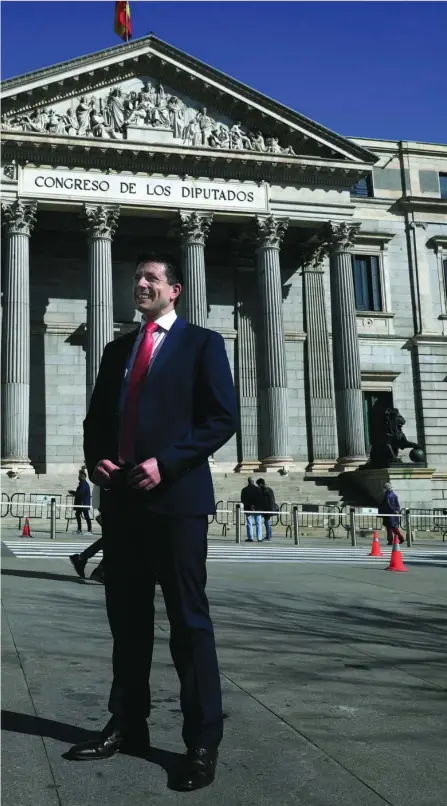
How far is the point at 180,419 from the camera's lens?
3.89 m

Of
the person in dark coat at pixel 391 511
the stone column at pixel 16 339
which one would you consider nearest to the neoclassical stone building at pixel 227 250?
the stone column at pixel 16 339

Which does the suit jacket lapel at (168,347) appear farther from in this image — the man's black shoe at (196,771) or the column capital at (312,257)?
the column capital at (312,257)

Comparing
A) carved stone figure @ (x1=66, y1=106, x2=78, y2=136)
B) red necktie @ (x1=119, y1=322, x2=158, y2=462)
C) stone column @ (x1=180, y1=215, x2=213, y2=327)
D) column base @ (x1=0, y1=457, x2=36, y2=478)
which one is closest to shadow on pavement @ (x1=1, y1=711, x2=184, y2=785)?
red necktie @ (x1=119, y1=322, x2=158, y2=462)

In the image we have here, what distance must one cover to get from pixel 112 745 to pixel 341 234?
33784 mm

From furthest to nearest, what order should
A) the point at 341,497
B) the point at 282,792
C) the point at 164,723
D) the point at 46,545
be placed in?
the point at 341,497 < the point at 46,545 < the point at 164,723 < the point at 282,792

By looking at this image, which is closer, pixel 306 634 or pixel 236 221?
pixel 306 634

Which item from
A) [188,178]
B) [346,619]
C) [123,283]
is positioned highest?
[188,178]

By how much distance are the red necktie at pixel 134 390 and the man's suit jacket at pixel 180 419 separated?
0.15 ft

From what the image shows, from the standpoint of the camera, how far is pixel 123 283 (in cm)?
3728

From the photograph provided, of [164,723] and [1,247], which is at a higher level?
[1,247]

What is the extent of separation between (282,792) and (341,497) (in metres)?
28.8

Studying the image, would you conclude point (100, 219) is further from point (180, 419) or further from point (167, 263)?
point (180, 419)

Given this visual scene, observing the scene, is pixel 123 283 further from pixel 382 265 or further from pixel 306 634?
pixel 306 634

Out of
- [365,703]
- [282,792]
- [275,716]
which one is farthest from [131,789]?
[365,703]
